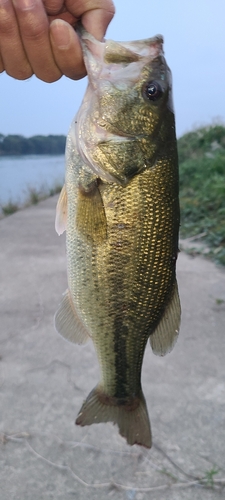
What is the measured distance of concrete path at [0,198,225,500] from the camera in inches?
109

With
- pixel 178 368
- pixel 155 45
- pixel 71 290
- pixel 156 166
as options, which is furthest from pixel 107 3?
pixel 178 368

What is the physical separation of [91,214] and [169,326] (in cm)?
48

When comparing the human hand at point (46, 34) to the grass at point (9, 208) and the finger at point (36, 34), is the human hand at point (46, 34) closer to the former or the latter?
the finger at point (36, 34)

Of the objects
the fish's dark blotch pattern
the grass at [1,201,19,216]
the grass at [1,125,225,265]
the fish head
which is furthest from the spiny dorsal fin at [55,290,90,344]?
the grass at [1,201,19,216]

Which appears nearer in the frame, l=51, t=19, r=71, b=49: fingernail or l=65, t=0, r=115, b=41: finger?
l=51, t=19, r=71, b=49: fingernail

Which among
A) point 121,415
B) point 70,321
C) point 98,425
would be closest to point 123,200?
point 70,321

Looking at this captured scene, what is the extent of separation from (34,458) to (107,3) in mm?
2513

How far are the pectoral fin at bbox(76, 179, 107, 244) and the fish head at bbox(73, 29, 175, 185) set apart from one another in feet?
0.23

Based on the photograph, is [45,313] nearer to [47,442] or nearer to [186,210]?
[47,442]

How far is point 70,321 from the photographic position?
1.77m

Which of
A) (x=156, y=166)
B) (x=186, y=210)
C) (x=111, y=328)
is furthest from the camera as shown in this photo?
(x=186, y=210)

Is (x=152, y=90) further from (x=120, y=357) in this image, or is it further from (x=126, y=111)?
(x=120, y=357)

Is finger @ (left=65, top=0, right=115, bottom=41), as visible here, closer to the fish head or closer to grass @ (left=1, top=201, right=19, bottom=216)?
the fish head

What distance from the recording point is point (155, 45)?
163cm
